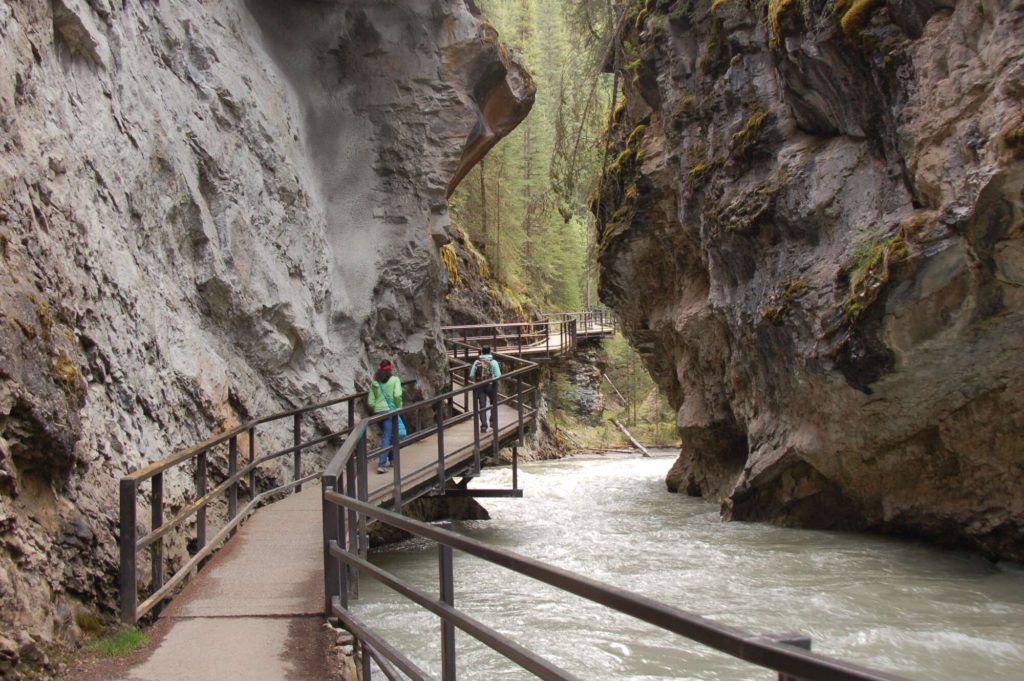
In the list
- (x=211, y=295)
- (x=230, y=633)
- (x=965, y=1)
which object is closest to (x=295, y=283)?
(x=211, y=295)

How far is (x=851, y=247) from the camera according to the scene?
33.6 feet

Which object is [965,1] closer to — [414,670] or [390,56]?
[414,670]

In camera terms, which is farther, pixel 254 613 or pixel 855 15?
pixel 855 15

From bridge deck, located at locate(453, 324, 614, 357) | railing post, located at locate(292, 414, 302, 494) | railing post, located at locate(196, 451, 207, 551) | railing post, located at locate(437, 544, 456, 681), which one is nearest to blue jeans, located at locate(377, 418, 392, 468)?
railing post, located at locate(292, 414, 302, 494)

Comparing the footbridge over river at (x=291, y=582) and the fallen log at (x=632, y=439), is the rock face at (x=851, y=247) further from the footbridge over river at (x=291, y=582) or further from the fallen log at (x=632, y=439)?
the fallen log at (x=632, y=439)

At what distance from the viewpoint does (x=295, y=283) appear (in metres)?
12.2

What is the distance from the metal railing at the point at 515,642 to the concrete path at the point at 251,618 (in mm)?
300

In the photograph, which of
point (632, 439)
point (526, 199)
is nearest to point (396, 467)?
point (632, 439)

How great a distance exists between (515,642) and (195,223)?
321 inches

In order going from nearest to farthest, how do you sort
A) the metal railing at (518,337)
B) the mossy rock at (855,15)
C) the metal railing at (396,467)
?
1. the metal railing at (396,467)
2. the mossy rock at (855,15)
3. the metal railing at (518,337)

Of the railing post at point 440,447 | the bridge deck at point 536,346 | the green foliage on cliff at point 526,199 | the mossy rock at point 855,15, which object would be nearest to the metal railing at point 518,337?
the bridge deck at point 536,346

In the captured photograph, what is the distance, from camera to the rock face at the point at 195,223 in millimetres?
5098

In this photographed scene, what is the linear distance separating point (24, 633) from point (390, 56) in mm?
12907

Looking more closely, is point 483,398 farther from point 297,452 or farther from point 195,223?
point 195,223
